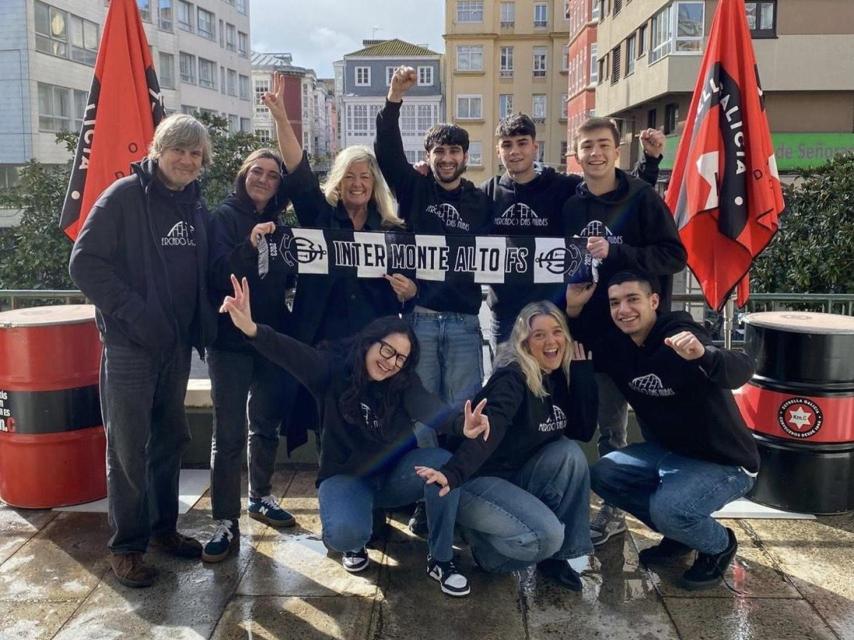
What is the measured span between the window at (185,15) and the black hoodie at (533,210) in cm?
5196

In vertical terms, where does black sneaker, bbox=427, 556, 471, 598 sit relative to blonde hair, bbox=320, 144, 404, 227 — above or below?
below

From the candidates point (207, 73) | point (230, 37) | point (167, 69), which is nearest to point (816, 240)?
point (167, 69)

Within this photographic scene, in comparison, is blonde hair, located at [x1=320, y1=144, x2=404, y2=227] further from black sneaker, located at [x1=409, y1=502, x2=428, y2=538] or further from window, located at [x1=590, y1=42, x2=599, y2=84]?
window, located at [x1=590, y1=42, x2=599, y2=84]

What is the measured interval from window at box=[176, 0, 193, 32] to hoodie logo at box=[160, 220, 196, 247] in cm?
5206

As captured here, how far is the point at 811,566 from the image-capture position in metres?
3.96

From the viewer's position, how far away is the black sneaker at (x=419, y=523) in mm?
4379

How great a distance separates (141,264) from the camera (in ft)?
12.2

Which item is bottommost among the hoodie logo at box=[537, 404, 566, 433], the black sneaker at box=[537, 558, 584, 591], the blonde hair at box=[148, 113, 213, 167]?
the black sneaker at box=[537, 558, 584, 591]

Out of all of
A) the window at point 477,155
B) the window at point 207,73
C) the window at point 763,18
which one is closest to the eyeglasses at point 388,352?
the window at point 763,18

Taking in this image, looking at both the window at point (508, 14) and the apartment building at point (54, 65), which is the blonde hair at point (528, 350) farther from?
the window at point (508, 14)

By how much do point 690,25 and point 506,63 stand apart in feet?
117

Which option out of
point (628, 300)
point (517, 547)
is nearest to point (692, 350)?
point (628, 300)

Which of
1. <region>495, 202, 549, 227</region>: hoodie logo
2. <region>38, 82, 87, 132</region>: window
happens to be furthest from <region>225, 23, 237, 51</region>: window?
<region>495, 202, 549, 227</region>: hoodie logo

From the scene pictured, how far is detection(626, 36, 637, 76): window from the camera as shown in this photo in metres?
33.4
